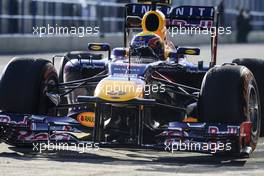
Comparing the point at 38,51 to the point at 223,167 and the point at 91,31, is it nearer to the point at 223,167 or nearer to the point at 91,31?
the point at 91,31

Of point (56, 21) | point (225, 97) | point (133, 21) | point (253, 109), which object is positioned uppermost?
point (133, 21)

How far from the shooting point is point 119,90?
408 inches

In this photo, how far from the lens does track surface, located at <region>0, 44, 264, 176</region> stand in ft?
29.7

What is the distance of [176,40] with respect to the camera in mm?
43188

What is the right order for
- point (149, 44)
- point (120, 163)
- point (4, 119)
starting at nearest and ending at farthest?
point (120, 163)
point (4, 119)
point (149, 44)

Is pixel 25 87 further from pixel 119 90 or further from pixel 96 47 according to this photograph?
pixel 96 47

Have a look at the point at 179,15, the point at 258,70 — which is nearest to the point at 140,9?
the point at 179,15

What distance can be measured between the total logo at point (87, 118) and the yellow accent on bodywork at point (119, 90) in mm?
575

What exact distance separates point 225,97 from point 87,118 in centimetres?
173

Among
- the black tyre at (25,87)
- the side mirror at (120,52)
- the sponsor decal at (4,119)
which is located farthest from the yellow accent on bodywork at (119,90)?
the side mirror at (120,52)

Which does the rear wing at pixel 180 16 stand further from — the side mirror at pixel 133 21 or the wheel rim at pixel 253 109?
the wheel rim at pixel 253 109

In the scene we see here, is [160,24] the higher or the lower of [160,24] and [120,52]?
the higher

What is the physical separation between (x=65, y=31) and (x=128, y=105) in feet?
90.9

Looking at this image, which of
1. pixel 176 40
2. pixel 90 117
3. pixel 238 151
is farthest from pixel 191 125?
pixel 176 40
